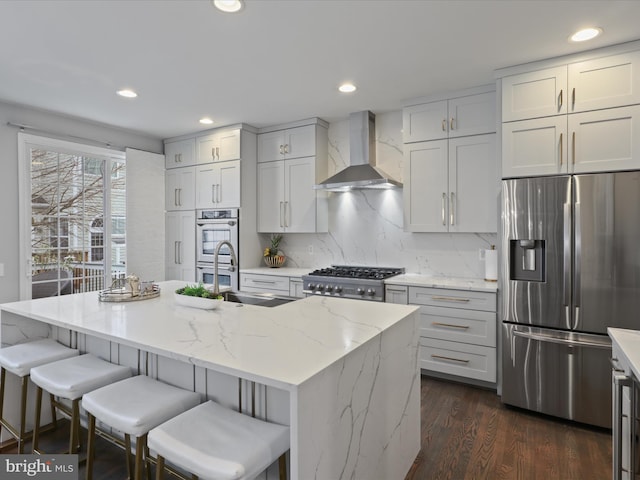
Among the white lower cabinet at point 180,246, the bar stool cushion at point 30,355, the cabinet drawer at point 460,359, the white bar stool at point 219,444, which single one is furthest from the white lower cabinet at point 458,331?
the white lower cabinet at point 180,246

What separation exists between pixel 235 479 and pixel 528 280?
2.46 meters

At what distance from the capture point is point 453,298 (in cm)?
317

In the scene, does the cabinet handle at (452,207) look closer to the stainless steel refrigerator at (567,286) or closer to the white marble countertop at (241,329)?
the stainless steel refrigerator at (567,286)

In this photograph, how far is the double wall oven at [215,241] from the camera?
441 centimetres

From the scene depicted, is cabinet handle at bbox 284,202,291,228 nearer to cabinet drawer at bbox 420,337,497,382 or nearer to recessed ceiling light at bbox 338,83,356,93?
recessed ceiling light at bbox 338,83,356,93

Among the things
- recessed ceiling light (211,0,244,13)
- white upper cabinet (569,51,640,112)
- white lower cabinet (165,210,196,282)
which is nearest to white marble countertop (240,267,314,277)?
white lower cabinet (165,210,196,282)

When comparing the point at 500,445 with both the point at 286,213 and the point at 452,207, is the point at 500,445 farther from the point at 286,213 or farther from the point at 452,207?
the point at 286,213

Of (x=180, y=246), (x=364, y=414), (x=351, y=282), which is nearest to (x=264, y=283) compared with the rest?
(x=351, y=282)

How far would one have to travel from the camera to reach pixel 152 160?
4902 millimetres

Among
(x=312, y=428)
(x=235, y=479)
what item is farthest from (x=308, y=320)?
(x=235, y=479)

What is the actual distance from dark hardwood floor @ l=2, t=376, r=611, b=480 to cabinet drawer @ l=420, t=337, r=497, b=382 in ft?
0.80

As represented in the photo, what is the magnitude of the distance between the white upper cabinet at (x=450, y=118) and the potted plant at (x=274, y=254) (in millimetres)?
2039

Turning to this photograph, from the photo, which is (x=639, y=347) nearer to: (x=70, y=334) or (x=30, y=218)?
(x=70, y=334)

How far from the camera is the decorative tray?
2.36 m
